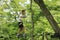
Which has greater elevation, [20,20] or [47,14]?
[47,14]

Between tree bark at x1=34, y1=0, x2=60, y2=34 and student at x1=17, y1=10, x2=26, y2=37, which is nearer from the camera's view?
tree bark at x1=34, y1=0, x2=60, y2=34

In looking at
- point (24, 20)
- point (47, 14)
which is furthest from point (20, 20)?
point (47, 14)

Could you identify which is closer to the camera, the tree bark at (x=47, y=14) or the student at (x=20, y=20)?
the tree bark at (x=47, y=14)

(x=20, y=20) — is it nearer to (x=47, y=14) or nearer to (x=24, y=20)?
(x=24, y=20)

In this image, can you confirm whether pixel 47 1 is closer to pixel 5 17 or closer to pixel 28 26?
pixel 28 26

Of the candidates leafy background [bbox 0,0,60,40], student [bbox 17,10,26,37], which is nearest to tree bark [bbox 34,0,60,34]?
leafy background [bbox 0,0,60,40]

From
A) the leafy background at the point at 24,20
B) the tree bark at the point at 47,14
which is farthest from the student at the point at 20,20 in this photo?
the tree bark at the point at 47,14

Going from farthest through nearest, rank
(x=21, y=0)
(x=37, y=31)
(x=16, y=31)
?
1. (x=16, y=31)
2. (x=37, y=31)
3. (x=21, y=0)

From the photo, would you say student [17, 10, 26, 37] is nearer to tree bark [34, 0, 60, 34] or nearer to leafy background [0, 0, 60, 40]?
leafy background [0, 0, 60, 40]

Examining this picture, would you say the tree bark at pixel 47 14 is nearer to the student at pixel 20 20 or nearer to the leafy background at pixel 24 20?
the leafy background at pixel 24 20

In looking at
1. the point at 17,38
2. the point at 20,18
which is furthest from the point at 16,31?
the point at 20,18

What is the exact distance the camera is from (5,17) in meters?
7.18

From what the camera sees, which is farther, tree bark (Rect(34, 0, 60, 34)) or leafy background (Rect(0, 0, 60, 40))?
leafy background (Rect(0, 0, 60, 40))

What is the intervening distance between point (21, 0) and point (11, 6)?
17.3 inches
